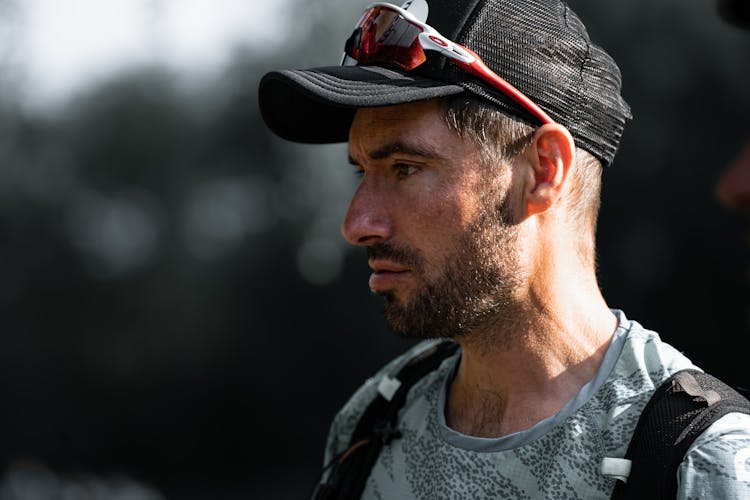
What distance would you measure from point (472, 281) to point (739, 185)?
1.04 m

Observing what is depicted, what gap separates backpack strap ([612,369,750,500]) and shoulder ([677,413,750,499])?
13 mm

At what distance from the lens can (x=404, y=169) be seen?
1.86 metres

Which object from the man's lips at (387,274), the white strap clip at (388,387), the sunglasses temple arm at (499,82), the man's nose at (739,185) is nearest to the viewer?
the man's nose at (739,185)

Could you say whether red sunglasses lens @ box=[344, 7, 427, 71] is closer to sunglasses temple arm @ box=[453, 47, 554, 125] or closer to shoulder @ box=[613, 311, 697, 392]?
sunglasses temple arm @ box=[453, 47, 554, 125]

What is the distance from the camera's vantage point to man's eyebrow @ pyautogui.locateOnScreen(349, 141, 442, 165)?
5.97ft

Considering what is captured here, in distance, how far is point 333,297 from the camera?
884cm

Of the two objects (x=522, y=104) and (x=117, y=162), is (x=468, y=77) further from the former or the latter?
(x=117, y=162)

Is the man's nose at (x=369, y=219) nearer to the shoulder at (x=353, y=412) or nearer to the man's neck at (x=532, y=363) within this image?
the man's neck at (x=532, y=363)

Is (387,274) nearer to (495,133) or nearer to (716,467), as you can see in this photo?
(495,133)

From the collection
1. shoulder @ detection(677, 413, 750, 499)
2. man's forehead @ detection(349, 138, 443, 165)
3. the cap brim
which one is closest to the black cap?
the cap brim

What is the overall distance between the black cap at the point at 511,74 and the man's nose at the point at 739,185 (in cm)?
96

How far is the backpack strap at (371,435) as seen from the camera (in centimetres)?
195

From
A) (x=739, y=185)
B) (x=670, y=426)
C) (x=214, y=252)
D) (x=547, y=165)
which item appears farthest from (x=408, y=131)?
(x=214, y=252)

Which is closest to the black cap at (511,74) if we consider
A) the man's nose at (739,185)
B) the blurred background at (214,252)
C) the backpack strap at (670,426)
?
the backpack strap at (670,426)
